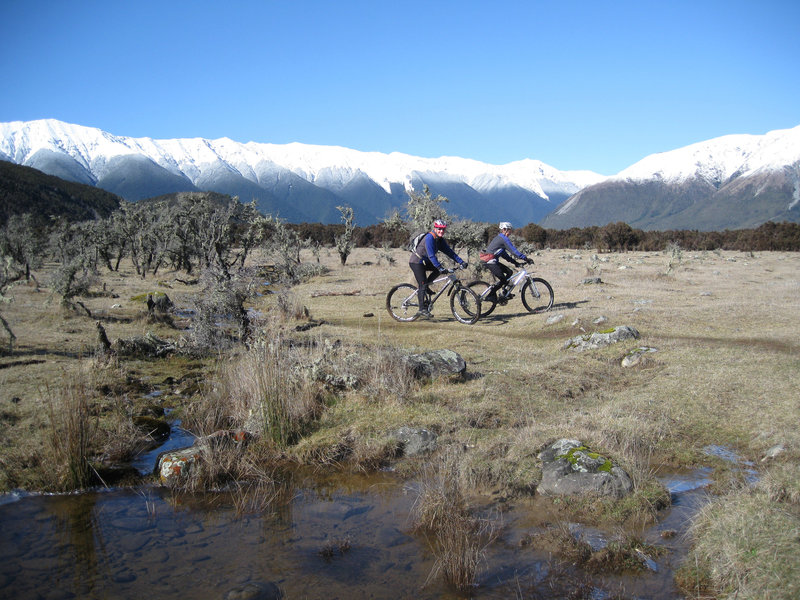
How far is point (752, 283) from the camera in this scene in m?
27.2

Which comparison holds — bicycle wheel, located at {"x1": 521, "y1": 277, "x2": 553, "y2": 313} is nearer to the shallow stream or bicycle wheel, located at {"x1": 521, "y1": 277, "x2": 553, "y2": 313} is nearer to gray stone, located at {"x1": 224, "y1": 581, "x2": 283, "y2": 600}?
the shallow stream

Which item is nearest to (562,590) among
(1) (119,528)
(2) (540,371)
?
(1) (119,528)

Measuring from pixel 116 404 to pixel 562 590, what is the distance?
6920 millimetres

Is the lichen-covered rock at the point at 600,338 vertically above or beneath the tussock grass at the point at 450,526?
above

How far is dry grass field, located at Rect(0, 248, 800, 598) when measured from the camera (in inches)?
200

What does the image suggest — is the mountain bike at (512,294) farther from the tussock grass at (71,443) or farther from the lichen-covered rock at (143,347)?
the tussock grass at (71,443)

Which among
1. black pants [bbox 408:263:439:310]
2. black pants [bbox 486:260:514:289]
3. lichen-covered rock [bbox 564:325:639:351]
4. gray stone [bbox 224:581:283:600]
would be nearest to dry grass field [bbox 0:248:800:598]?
lichen-covered rock [bbox 564:325:639:351]

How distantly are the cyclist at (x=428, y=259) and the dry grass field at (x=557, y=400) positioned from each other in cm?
100

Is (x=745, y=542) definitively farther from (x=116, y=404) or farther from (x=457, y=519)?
(x=116, y=404)

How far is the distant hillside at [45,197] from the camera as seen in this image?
99938mm

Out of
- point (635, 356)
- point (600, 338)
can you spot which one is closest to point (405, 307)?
point (600, 338)

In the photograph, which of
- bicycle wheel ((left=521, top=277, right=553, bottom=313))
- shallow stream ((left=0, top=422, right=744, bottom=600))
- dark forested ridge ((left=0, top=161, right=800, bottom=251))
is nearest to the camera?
shallow stream ((left=0, top=422, right=744, bottom=600))

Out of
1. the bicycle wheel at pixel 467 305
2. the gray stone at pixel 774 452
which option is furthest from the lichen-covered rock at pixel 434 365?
the bicycle wheel at pixel 467 305

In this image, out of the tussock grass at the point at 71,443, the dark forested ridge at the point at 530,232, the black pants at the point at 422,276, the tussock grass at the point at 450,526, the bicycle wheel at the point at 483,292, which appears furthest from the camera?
the dark forested ridge at the point at 530,232
